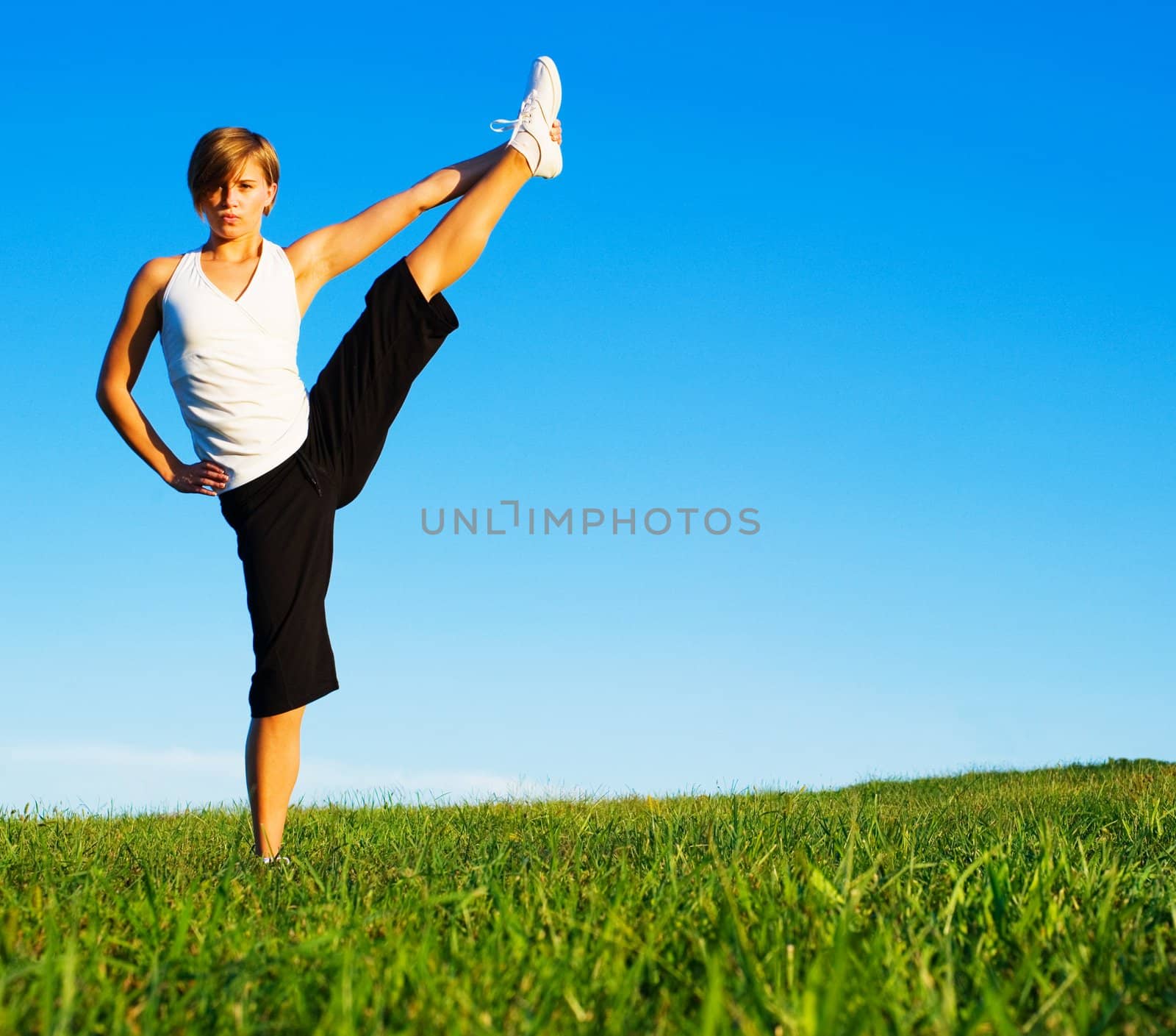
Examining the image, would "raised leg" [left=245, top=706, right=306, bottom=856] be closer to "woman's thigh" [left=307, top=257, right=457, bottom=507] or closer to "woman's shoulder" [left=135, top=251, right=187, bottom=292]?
"woman's thigh" [left=307, top=257, right=457, bottom=507]

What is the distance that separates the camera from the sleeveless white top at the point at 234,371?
14.2 feet

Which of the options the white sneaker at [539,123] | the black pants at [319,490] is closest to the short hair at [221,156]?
the black pants at [319,490]

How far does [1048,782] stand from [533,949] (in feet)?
28.0

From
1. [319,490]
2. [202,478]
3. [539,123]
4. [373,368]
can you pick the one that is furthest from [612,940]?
[539,123]

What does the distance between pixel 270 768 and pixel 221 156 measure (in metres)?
2.39

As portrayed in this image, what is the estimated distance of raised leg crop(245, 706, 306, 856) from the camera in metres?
4.12

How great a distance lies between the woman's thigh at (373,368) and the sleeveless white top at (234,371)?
18 centimetres

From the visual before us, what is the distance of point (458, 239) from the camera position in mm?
4559

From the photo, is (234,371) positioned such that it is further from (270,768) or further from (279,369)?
(270,768)

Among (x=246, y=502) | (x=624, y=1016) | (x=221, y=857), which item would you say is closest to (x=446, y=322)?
(x=246, y=502)

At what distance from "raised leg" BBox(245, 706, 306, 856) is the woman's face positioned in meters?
1.96

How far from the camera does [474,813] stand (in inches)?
243

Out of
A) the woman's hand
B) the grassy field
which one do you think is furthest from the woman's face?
the grassy field

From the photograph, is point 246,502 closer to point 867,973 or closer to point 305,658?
point 305,658
